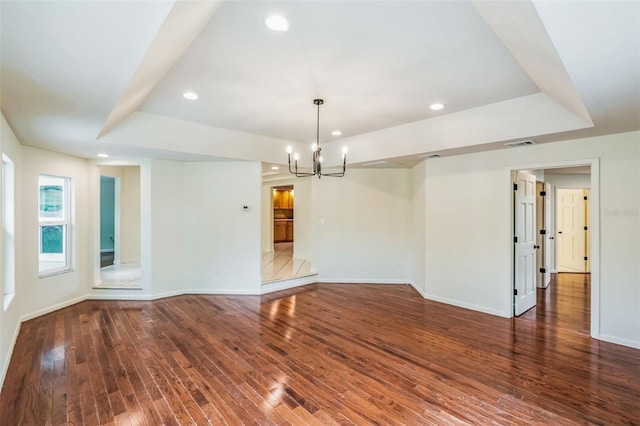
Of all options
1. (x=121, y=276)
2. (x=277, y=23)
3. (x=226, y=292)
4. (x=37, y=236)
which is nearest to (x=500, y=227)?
(x=277, y=23)

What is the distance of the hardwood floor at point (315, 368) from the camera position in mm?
2238

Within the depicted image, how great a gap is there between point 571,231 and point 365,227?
18.1 ft

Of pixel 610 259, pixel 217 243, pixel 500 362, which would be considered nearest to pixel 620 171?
pixel 610 259

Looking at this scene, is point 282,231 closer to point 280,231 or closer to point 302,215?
point 280,231

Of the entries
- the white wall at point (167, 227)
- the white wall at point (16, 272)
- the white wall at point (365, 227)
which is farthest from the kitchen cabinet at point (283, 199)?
the white wall at point (16, 272)

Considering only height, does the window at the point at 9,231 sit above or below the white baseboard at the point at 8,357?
above

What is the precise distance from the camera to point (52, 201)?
478 centimetres

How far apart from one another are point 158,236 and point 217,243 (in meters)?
0.97

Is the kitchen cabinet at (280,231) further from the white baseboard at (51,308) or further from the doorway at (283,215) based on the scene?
the white baseboard at (51,308)

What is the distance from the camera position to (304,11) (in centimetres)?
199

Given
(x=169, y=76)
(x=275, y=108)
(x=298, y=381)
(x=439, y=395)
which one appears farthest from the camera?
(x=275, y=108)

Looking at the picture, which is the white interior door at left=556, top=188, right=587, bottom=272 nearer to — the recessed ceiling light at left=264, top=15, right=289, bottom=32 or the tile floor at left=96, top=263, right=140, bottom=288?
the recessed ceiling light at left=264, top=15, right=289, bottom=32

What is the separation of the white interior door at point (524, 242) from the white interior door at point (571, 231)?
11.7 ft

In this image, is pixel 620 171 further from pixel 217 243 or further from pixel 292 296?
pixel 217 243
